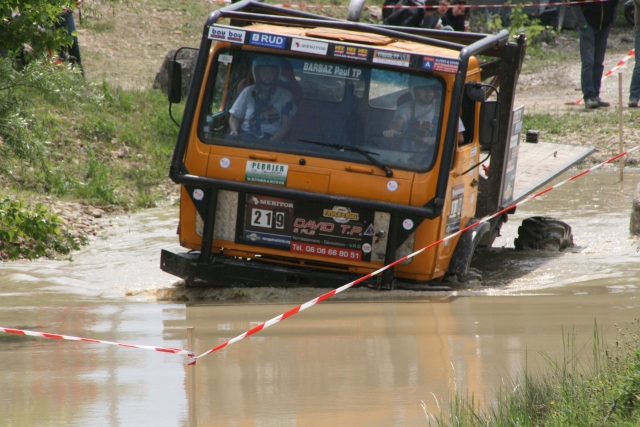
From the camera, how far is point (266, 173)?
7.11m

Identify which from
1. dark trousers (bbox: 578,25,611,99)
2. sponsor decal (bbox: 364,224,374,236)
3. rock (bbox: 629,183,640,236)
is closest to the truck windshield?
Result: sponsor decal (bbox: 364,224,374,236)

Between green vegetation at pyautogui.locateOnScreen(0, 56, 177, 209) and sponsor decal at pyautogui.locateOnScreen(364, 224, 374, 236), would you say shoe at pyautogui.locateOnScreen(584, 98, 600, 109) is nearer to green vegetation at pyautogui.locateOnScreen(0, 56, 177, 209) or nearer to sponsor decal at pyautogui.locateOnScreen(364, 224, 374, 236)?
green vegetation at pyautogui.locateOnScreen(0, 56, 177, 209)

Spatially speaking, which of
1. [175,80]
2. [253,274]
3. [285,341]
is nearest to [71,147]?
[175,80]

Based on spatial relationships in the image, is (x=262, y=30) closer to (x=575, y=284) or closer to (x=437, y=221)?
(x=437, y=221)

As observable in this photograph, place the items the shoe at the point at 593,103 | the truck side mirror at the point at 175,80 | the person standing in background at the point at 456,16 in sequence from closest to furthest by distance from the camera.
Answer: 1. the truck side mirror at the point at 175,80
2. the shoe at the point at 593,103
3. the person standing in background at the point at 456,16

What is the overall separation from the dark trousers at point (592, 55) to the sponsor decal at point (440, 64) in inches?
381

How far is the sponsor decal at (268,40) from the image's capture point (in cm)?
713

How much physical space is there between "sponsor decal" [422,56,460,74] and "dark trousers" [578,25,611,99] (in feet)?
31.7

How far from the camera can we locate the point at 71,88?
755 cm

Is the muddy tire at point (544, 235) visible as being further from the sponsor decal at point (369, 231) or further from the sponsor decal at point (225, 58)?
the sponsor decal at point (225, 58)

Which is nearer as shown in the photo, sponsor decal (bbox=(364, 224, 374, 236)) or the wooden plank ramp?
sponsor decal (bbox=(364, 224, 374, 236))

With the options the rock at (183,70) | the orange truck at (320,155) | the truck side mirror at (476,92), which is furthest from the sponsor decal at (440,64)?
the rock at (183,70)

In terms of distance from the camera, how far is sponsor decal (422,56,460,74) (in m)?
6.89

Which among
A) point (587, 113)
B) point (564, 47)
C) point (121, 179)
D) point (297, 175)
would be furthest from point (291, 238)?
point (564, 47)
